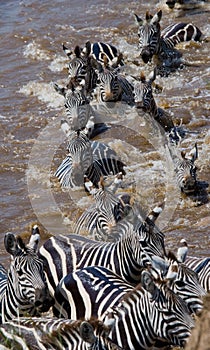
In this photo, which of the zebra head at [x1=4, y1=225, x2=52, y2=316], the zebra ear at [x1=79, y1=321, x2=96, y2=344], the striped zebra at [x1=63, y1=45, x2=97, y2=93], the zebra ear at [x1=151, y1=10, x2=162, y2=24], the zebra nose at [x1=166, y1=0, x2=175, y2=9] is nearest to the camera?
the zebra ear at [x1=79, y1=321, x2=96, y2=344]

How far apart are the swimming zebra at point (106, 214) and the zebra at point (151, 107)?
12.0 feet

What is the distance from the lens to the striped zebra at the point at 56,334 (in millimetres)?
5055

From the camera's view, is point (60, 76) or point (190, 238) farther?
point (60, 76)

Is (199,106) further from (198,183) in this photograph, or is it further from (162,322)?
(162,322)

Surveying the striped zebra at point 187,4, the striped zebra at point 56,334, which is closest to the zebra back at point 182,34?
the striped zebra at point 187,4

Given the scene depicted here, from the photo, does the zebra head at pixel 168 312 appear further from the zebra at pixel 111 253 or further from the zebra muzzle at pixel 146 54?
the zebra muzzle at pixel 146 54

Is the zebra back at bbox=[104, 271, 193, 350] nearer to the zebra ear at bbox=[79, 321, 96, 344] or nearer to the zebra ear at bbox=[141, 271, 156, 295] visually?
the zebra ear at bbox=[141, 271, 156, 295]

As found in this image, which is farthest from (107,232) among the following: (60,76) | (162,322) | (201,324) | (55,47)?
(55,47)

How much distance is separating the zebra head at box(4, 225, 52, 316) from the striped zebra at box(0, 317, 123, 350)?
28.1 inches

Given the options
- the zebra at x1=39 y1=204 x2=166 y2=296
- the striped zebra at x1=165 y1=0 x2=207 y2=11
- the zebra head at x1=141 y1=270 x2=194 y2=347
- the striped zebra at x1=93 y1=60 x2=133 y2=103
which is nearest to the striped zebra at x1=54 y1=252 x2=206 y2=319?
the zebra head at x1=141 y1=270 x2=194 y2=347

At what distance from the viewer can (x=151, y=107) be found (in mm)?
13562

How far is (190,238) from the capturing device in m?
10.3

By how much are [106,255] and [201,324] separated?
4.29 m

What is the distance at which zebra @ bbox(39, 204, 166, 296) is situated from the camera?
7320 millimetres
